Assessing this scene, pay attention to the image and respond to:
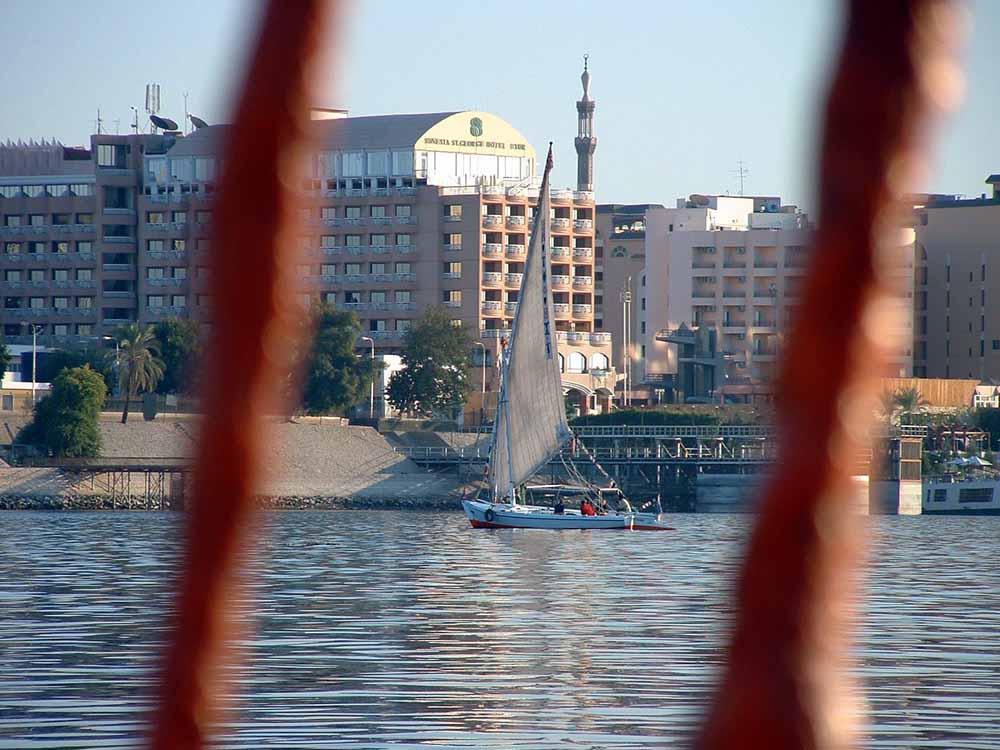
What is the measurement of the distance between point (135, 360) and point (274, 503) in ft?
58.0

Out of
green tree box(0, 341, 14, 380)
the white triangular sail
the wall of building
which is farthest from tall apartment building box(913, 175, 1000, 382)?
the white triangular sail

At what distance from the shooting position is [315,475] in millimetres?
141500

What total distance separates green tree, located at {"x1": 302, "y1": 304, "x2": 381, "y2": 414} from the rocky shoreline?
29.1 feet

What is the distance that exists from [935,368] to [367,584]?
13442 centimetres

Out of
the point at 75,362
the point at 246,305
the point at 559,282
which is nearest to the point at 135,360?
the point at 75,362

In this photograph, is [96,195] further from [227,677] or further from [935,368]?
[227,677]

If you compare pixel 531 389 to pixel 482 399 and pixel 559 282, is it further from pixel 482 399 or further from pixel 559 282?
pixel 559 282

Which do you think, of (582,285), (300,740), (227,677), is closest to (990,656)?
(300,740)

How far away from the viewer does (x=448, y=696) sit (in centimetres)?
2773

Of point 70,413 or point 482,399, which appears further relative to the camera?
point 482,399

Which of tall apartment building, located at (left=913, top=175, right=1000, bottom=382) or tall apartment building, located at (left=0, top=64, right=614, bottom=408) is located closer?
tall apartment building, located at (left=0, top=64, right=614, bottom=408)

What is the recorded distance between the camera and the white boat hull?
318ft

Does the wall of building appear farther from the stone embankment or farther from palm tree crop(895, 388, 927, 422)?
the stone embankment

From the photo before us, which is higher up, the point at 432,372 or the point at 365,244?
the point at 365,244
